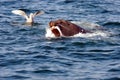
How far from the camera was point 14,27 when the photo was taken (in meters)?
16.4

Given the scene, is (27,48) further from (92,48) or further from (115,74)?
(115,74)

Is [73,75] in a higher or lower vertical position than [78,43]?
lower

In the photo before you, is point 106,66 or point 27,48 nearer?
point 106,66

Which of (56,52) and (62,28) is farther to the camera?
(62,28)

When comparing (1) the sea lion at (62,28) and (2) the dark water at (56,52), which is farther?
(1) the sea lion at (62,28)

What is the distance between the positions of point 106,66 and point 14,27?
5896 mm

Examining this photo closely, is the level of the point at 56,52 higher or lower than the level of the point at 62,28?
lower

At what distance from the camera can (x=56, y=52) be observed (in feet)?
42.3

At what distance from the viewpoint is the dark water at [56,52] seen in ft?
35.4

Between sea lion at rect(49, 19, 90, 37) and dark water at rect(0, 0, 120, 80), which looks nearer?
dark water at rect(0, 0, 120, 80)

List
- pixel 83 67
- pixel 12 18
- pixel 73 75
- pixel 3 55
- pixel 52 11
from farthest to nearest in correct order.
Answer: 1. pixel 52 11
2. pixel 12 18
3. pixel 3 55
4. pixel 83 67
5. pixel 73 75

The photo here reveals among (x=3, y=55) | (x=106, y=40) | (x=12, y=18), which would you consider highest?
(x=12, y=18)

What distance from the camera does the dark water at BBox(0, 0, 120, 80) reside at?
1080 cm

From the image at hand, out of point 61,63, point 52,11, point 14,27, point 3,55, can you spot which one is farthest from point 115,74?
point 52,11
